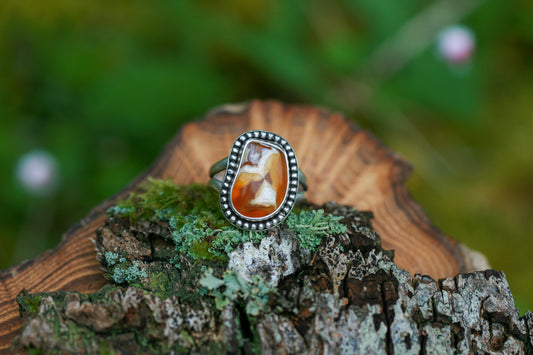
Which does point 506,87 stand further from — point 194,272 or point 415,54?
point 194,272

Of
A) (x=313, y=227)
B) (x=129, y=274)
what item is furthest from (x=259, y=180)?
(x=129, y=274)

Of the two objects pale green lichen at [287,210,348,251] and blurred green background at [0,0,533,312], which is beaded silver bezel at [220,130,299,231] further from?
blurred green background at [0,0,533,312]

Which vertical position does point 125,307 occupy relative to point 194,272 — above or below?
below

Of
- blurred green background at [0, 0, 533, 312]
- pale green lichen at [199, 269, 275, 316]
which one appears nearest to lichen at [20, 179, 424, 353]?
pale green lichen at [199, 269, 275, 316]

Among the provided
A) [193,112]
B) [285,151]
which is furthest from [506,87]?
[285,151]

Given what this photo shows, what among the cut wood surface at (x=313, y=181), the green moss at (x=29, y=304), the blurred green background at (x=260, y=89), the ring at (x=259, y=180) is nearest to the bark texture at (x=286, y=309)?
the green moss at (x=29, y=304)

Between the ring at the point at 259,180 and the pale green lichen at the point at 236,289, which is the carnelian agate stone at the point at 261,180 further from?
the pale green lichen at the point at 236,289
